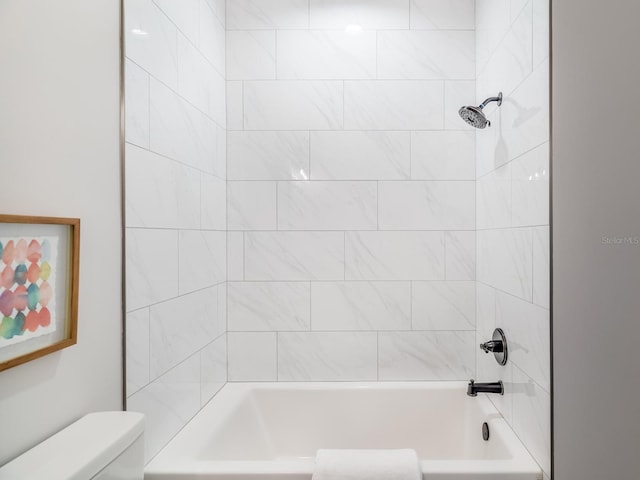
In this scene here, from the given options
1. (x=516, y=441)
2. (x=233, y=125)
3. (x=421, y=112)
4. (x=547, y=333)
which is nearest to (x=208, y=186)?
(x=233, y=125)

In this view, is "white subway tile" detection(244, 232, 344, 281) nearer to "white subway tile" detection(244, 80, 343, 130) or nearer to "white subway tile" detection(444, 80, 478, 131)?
"white subway tile" detection(244, 80, 343, 130)

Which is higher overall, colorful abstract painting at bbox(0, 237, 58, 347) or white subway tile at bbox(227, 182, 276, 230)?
white subway tile at bbox(227, 182, 276, 230)

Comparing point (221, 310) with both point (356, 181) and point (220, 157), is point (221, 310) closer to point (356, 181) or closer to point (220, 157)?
point (220, 157)

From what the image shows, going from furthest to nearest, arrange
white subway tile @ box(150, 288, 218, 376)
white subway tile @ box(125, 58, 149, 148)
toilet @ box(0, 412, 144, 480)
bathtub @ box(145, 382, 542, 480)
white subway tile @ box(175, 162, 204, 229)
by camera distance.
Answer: bathtub @ box(145, 382, 542, 480) → white subway tile @ box(175, 162, 204, 229) → white subway tile @ box(150, 288, 218, 376) → white subway tile @ box(125, 58, 149, 148) → toilet @ box(0, 412, 144, 480)

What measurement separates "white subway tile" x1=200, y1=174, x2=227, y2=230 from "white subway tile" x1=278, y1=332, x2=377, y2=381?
63 cm

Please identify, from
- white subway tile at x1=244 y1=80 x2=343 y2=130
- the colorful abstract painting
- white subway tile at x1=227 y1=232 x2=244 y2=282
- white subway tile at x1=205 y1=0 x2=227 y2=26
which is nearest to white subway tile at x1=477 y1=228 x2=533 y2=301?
white subway tile at x1=244 y1=80 x2=343 y2=130

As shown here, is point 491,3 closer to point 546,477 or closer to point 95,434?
point 546,477

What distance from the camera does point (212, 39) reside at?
6.43ft

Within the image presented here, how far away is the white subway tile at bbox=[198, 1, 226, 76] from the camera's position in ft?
6.07

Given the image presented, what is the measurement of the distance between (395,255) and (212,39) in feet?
4.23

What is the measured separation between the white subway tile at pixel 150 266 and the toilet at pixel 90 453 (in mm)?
349

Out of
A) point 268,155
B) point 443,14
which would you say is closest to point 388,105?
point 443,14

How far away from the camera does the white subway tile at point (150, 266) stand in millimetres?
1278

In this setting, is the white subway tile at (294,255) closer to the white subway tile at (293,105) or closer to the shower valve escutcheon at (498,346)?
the white subway tile at (293,105)
